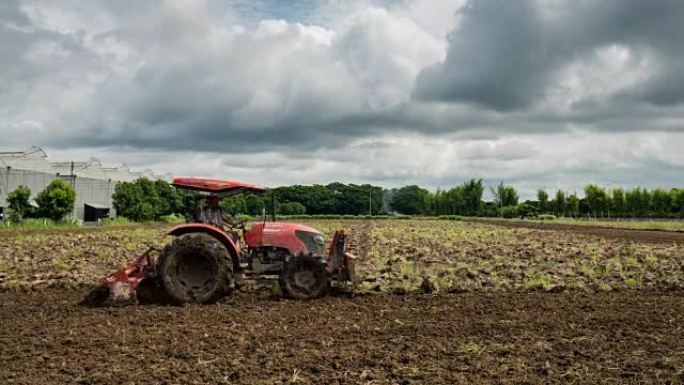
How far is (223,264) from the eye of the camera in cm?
1147

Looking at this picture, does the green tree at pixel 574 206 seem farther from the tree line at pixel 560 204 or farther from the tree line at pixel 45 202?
the tree line at pixel 45 202

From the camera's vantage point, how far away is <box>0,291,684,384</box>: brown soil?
295 inches

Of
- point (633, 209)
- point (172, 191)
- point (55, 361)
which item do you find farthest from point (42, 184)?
point (633, 209)

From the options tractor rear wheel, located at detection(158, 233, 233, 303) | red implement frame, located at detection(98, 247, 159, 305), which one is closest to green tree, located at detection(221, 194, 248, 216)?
tractor rear wheel, located at detection(158, 233, 233, 303)

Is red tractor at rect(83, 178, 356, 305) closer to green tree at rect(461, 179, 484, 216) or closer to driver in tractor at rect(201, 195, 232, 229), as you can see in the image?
driver in tractor at rect(201, 195, 232, 229)

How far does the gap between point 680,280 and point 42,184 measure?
5531cm

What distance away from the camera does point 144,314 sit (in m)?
10.7

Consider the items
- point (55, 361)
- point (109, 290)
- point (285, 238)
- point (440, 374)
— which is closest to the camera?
point (440, 374)

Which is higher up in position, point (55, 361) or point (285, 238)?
point (285, 238)

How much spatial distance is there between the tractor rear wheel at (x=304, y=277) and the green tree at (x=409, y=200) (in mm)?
122369

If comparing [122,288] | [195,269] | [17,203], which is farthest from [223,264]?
[17,203]

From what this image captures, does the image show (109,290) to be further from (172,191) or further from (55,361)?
(172,191)

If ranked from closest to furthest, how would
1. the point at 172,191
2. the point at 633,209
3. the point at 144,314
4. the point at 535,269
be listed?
the point at 144,314 < the point at 535,269 < the point at 172,191 < the point at 633,209

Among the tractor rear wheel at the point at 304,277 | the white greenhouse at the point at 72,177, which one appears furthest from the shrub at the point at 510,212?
the tractor rear wheel at the point at 304,277
